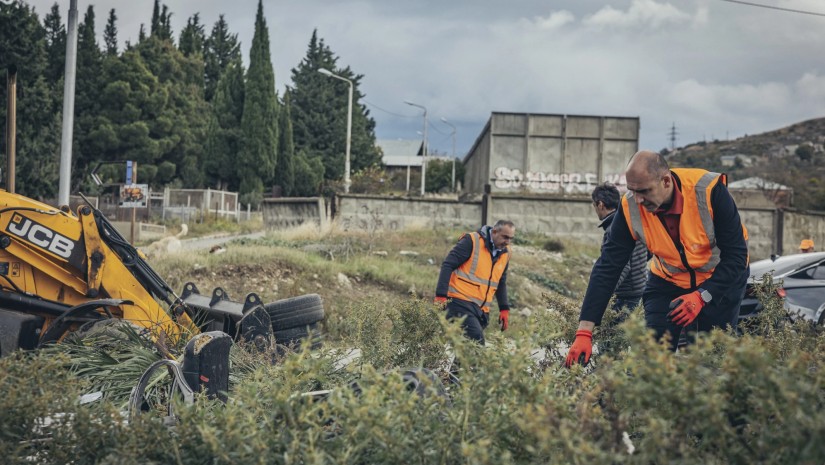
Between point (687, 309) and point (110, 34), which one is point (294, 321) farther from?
point (110, 34)

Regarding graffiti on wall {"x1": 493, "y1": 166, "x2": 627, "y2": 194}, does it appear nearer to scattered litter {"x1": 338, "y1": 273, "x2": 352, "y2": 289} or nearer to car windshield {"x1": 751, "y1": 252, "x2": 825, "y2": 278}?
scattered litter {"x1": 338, "y1": 273, "x2": 352, "y2": 289}

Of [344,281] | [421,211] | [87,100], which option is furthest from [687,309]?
[87,100]

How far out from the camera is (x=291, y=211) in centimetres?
2325

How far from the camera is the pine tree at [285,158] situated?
52.8 meters

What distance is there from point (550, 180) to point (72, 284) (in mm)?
32448

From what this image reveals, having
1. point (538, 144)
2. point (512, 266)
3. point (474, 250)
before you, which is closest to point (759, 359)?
point (474, 250)

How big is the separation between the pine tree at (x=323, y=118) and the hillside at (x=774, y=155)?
29058 mm

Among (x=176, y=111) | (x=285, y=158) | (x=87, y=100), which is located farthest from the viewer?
(x=285, y=158)

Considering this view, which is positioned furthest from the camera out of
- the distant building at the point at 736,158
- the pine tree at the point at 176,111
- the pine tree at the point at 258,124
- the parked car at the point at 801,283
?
the distant building at the point at 736,158

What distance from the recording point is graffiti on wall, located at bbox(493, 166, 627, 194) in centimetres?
3734

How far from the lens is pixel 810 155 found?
75125 millimetres

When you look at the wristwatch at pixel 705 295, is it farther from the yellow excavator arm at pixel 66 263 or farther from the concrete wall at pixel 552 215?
the concrete wall at pixel 552 215

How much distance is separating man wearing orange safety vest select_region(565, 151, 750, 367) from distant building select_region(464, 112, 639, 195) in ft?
107

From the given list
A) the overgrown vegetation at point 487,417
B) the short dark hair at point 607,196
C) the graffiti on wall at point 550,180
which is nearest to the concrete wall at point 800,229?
the graffiti on wall at point 550,180
